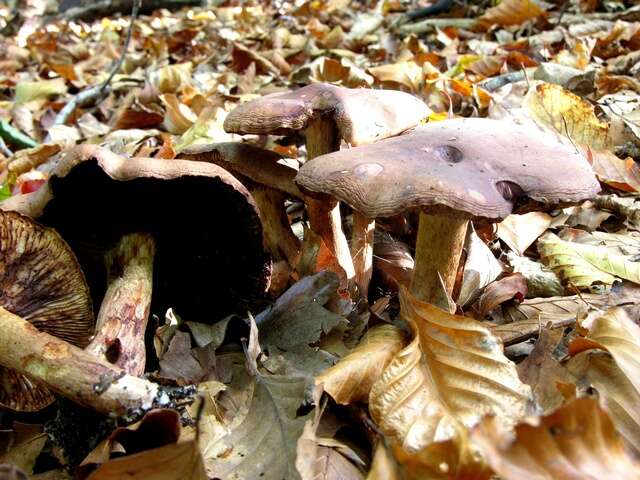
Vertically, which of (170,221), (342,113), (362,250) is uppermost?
(342,113)

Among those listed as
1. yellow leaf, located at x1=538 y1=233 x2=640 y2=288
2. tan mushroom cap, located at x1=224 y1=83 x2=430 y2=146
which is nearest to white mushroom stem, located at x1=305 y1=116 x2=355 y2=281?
tan mushroom cap, located at x1=224 y1=83 x2=430 y2=146

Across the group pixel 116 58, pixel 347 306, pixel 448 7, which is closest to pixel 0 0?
pixel 116 58

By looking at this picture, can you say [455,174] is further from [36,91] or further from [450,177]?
[36,91]

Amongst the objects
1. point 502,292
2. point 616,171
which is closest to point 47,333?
point 502,292

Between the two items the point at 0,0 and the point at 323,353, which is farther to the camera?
the point at 0,0

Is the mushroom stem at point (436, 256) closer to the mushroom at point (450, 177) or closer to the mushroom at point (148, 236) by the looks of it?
the mushroom at point (450, 177)

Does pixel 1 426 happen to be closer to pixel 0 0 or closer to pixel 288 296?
pixel 288 296

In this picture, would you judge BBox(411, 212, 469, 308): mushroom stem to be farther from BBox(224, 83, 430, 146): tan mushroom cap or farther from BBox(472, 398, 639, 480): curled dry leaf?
BBox(472, 398, 639, 480): curled dry leaf
